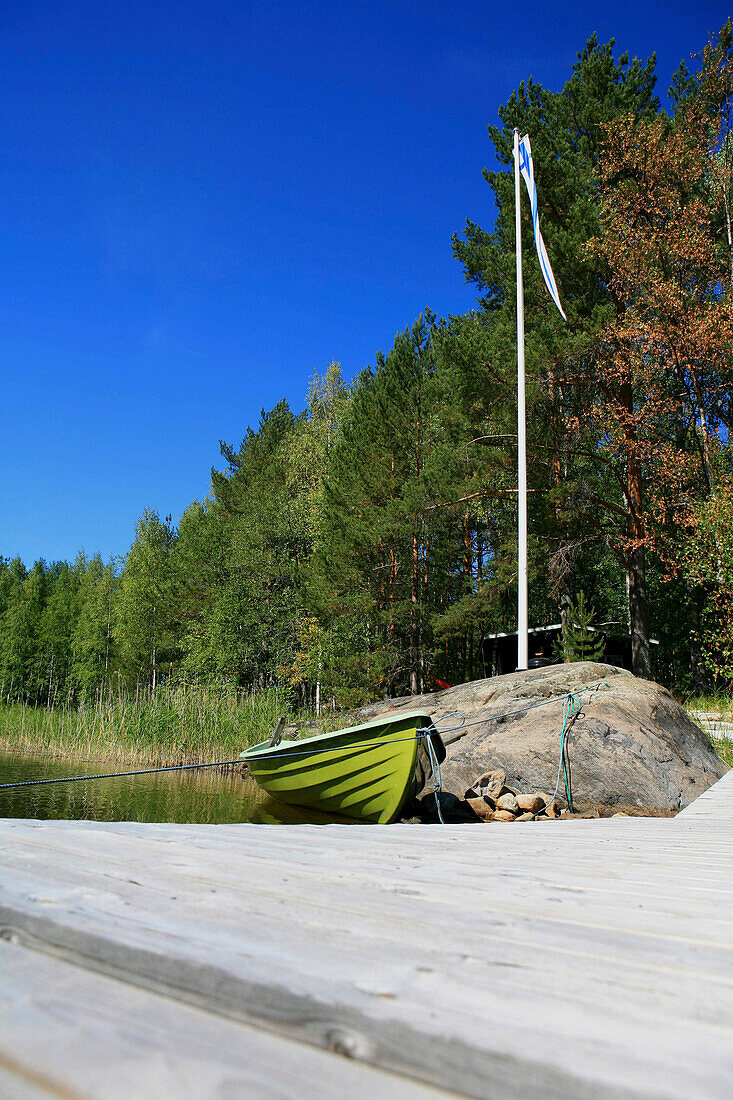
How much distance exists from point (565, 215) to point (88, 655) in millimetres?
40559

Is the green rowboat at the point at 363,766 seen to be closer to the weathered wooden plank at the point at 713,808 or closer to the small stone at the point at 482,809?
the small stone at the point at 482,809

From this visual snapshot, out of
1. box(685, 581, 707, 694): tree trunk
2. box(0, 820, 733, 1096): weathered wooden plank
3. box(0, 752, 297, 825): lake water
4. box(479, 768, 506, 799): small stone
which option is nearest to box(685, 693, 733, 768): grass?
box(685, 581, 707, 694): tree trunk

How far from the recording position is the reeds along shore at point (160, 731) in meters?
16.2

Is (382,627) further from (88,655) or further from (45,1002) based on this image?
(88,655)

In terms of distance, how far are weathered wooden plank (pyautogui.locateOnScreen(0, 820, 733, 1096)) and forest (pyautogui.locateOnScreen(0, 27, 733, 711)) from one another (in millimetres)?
12750

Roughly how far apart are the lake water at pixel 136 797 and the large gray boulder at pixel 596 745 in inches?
113

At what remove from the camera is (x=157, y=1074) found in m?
0.77

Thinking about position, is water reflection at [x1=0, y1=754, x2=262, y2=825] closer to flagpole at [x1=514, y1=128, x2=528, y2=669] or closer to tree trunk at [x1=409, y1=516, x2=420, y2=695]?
flagpole at [x1=514, y1=128, x2=528, y2=669]

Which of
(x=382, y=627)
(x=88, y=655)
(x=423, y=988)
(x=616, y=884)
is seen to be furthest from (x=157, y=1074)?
(x=88, y=655)

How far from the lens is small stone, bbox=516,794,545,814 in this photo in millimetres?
7910

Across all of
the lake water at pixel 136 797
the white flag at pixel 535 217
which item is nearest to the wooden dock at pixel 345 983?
the lake water at pixel 136 797

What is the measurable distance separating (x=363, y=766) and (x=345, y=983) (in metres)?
7.62

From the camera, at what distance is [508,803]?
26.6ft

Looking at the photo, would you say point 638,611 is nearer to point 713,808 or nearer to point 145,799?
point 145,799
